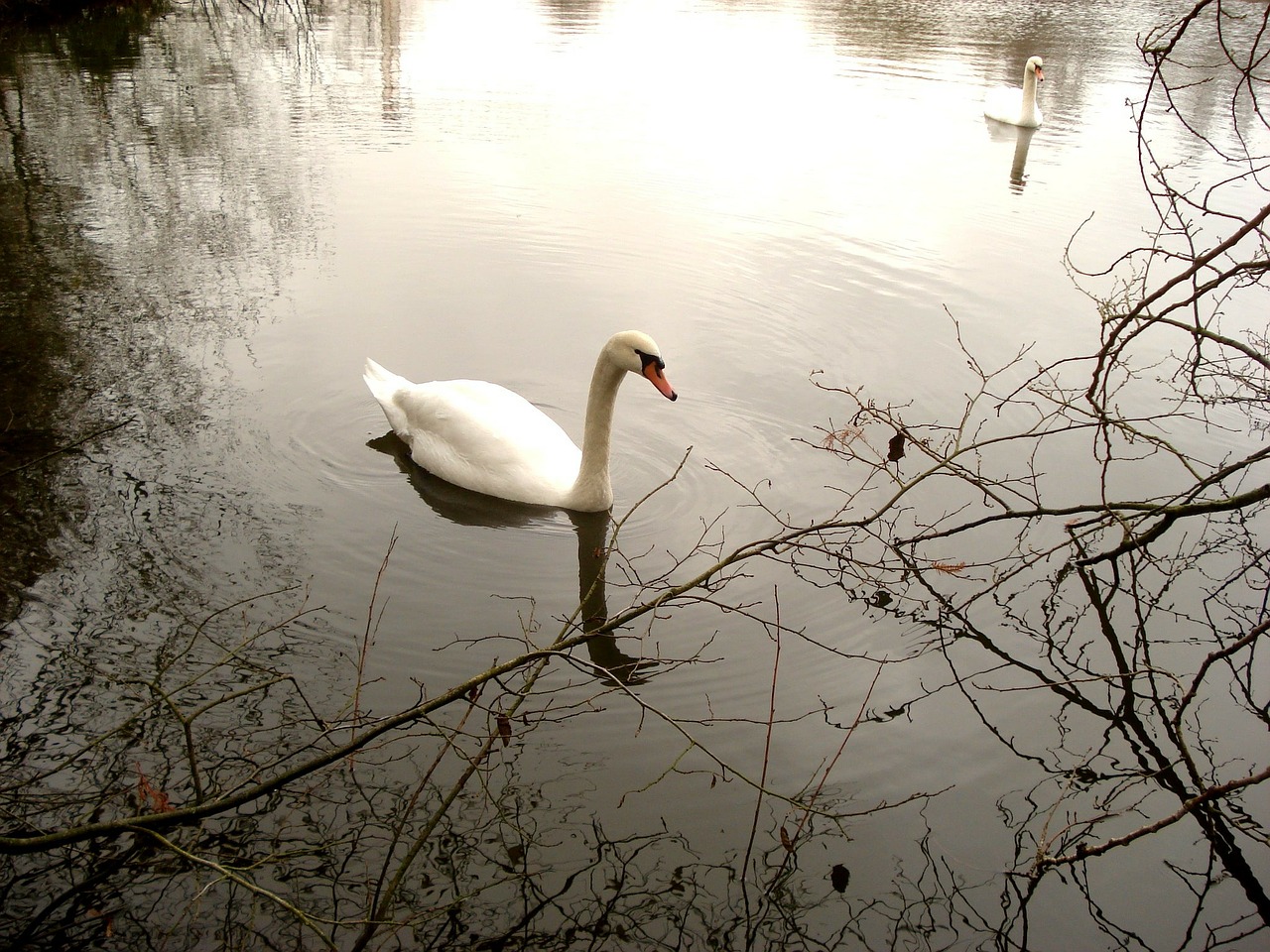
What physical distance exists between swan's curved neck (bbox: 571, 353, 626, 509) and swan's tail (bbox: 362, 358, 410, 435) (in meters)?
1.52

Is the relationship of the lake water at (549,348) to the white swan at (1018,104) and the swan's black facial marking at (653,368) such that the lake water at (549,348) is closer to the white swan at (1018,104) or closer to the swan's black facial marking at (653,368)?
the white swan at (1018,104)

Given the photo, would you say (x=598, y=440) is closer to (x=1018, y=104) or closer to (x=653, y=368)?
(x=653, y=368)

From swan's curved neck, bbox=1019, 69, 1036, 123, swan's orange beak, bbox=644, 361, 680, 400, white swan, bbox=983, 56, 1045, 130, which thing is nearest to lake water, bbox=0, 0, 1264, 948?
white swan, bbox=983, 56, 1045, 130

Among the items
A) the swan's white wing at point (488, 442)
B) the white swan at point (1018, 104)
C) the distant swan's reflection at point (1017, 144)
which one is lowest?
the swan's white wing at point (488, 442)

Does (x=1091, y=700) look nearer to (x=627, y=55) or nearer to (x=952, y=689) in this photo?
(x=952, y=689)

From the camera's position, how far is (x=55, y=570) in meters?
5.62

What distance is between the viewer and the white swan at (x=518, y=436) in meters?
6.82

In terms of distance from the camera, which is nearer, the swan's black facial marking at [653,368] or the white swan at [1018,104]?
the swan's black facial marking at [653,368]

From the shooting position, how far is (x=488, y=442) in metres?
7.02

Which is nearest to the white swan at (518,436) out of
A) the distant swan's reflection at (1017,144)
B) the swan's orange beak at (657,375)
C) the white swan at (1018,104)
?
the swan's orange beak at (657,375)

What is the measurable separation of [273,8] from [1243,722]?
25361mm

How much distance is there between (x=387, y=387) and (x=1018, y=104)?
14614mm

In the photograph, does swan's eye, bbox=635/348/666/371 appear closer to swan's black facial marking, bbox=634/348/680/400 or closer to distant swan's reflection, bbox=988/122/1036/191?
swan's black facial marking, bbox=634/348/680/400

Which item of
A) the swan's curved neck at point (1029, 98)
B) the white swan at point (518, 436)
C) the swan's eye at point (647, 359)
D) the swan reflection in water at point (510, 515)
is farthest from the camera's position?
the swan's curved neck at point (1029, 98)
